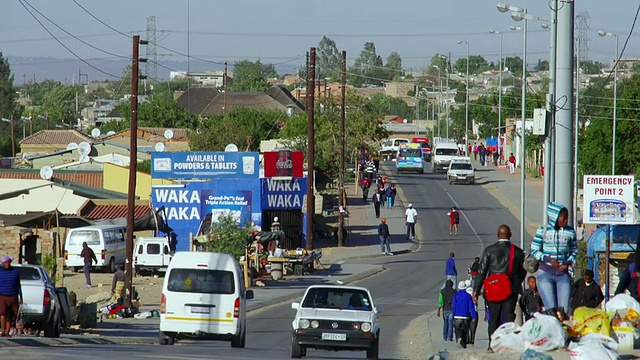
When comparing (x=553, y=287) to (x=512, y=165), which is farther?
(x=512, y=165)

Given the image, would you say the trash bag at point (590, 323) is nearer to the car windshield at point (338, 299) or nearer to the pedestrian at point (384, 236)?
the car windshield at point (338, 299)

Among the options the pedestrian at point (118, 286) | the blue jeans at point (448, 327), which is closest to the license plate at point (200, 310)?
the blue jeans at point (448, 327)

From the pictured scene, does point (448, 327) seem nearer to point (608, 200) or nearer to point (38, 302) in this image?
point (608, 200)

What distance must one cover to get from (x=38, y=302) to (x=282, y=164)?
30432mm

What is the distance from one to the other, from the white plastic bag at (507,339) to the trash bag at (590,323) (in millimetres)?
755

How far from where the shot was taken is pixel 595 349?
39.1 feet

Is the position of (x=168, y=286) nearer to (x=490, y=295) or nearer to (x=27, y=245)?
(x=490, y=295)

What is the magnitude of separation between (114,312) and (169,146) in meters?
62.9

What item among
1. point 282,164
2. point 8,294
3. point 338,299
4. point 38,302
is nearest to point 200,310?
point 338,299

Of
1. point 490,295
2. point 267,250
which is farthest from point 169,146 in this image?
point 490,295

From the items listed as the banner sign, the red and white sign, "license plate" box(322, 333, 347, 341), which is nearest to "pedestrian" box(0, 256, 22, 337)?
"license plate" box(322, 333, 347, 341)

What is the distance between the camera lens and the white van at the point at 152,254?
44062mm

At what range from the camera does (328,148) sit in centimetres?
7656

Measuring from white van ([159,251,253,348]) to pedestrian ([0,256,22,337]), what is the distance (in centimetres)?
277
